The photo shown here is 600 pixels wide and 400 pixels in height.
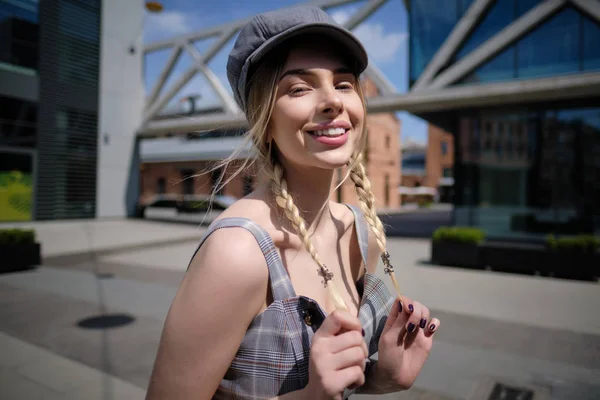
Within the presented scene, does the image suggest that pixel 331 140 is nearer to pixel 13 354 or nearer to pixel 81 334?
pixel 13 354

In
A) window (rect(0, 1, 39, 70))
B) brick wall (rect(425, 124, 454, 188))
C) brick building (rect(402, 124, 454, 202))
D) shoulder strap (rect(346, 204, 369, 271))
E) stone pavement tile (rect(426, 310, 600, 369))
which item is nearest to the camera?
shoulder strap (rect(346, 204, 369, 271))

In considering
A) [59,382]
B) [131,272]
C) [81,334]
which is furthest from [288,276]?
[131,272]

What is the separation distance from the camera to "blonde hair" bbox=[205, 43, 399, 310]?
1.14m

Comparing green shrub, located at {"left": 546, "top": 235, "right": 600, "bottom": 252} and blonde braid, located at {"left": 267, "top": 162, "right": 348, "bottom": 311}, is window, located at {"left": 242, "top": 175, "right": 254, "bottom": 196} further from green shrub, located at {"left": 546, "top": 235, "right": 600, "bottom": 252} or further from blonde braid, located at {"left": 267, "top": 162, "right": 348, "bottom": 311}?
green shrub, located at {"left": 546, "top": 235, "right": 600, "bottom": 252}

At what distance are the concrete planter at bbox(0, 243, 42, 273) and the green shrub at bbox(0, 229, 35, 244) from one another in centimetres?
9

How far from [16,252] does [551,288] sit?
10.7 metres

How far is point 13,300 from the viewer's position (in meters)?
5.90

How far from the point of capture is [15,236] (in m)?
8.04

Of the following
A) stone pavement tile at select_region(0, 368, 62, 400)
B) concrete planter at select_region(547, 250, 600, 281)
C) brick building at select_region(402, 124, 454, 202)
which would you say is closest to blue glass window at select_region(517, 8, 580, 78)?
concrete planter at select_region(547, 250, 600, 281)

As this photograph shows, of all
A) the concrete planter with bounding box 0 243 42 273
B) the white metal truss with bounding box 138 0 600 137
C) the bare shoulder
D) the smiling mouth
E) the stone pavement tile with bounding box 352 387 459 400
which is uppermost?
the white metal truss with bounding box 138 0 600 137

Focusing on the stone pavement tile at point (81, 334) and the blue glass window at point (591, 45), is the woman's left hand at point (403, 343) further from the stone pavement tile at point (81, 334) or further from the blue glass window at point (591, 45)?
the blue glass window at point (591, 45)

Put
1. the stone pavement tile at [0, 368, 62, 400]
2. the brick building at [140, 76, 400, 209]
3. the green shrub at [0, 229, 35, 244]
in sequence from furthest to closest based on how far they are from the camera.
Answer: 1. the brick building at [140, 76, 400, 209]
2. the green shrub at [0, 229, 35, 244]
3. the stone pavement tile at [0, 368, 62, 400]

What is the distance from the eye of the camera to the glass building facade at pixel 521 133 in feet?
41.6

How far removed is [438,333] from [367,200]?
4059 mm
